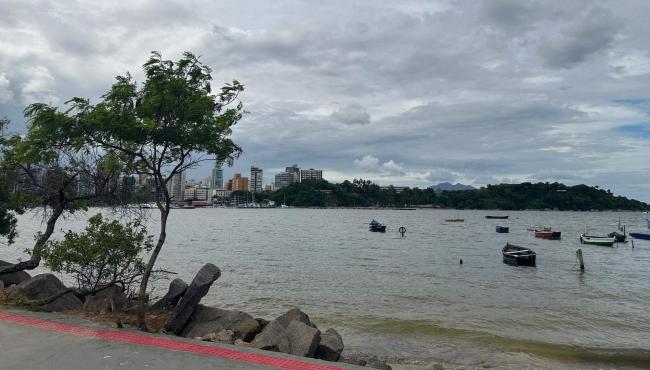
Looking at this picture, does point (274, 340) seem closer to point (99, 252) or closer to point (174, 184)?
point (99, 252)

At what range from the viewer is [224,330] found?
10672 mm

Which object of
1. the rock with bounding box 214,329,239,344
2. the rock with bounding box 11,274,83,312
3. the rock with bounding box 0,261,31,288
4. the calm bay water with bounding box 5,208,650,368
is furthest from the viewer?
the rock with bounding box 0,261,31,288

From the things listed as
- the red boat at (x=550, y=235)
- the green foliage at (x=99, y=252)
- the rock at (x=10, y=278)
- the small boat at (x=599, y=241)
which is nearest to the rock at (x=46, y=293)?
the green foliage at (x=99, y=252)

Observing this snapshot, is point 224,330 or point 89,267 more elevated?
point 89,267

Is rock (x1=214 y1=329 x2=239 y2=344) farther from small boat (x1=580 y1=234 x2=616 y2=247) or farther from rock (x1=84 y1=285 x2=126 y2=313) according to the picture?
small boat (x1=580 y1=234 x2=616 y2=247)

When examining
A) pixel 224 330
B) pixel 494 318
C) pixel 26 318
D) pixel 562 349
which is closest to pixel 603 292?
pixel 494 318

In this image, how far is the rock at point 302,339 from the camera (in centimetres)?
944

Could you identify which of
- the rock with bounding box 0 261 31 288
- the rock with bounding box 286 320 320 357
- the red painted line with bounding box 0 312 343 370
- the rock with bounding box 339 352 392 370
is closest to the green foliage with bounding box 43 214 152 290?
the red painted line with bounding box 0 312 343 370

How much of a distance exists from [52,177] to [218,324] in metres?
6.59

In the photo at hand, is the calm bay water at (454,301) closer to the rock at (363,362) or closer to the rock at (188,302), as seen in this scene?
the rock at (363,362)

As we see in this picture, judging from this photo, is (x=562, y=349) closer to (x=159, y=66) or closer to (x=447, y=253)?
(x=159, y=66)

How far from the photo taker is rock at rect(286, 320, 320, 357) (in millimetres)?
9438

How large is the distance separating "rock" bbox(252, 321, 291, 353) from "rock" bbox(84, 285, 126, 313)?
4.49 m

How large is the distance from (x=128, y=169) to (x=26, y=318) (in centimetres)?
385
